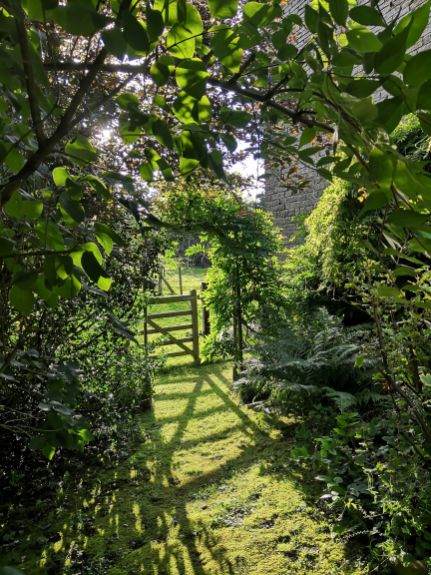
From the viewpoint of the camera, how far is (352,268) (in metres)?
4.00

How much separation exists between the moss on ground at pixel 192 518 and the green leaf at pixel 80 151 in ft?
6.75

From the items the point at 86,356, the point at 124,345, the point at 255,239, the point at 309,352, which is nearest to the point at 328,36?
the point at 86,356

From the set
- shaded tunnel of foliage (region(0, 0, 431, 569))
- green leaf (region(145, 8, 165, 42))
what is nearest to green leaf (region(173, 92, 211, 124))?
shaded tunnel of foliage (region(0, 0, 431, 569))

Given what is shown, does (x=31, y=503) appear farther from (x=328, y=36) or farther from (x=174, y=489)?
(x=328, y=36)

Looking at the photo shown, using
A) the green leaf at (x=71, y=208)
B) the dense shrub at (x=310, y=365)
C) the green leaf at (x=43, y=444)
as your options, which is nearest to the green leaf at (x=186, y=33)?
the green leaf at (x=71, y=208)

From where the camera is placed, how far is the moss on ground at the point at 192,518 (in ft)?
6.73

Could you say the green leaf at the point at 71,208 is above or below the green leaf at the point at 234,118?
below

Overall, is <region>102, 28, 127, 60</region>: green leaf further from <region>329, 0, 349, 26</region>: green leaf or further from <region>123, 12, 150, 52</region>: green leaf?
<region>329, 0, 349, 26</region>: green leaf

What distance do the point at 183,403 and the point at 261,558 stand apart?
264 centimetres

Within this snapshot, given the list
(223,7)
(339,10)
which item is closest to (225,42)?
(223,7)

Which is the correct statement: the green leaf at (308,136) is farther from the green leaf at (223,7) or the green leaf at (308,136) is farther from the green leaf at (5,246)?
the green leaf at (5,246)

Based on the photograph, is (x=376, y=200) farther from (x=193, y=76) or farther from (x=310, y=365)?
(x=310, y=365)

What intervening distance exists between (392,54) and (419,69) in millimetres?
22

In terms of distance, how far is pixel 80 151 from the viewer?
1.88 ft
